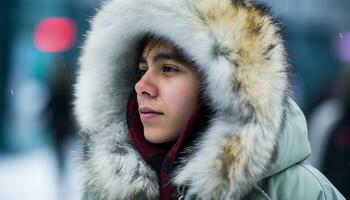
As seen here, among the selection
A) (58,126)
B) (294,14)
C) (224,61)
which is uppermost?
(224,61)

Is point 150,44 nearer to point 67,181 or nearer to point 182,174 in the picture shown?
point 182,174

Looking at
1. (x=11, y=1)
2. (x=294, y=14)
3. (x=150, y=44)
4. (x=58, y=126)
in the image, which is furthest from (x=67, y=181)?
(x=294, y=14)

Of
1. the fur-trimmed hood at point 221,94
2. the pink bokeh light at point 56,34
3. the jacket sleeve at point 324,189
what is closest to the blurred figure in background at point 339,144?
the jacket sleeve at point 324,189

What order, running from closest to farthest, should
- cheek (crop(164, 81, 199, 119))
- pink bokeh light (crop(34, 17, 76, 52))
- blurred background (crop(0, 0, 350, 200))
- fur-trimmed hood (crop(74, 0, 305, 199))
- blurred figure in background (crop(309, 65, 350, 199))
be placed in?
fur-trimmed hood (crop(74, 0, 305, 199)) < cheek (crop(164, 81, 199, 119)) < blurred figure in background (crop(309, 65, 350, 199)) < blurred background (crop(0, 0, 350, 200)) < pink bokeh light (crop(34, 17, 76, 52))

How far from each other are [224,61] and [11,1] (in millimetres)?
9749

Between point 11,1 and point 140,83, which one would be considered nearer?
point 140,83

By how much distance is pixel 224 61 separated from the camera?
2.41m

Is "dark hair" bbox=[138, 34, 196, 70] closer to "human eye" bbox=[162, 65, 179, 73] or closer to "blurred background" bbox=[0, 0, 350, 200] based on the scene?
"human eye" bbox=[162, 65, 179, 73]

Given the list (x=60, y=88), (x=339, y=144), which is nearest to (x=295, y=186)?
(x=339, y=144)

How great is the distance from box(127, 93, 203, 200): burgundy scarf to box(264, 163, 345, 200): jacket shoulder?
11.8 inches

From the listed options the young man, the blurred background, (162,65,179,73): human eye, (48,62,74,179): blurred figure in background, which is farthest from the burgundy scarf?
(48,62,74,179): blurred figure in background

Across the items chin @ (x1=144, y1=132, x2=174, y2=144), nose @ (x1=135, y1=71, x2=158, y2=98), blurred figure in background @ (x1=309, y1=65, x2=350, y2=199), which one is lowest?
blurred figure in background @ (x1=309, y1=65, x2=350, y2=199)

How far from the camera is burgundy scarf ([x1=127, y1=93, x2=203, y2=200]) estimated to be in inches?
101

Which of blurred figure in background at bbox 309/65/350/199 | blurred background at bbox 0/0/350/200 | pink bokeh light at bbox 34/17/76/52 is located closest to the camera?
blurred figure in background at bbox 309/65/350/199
